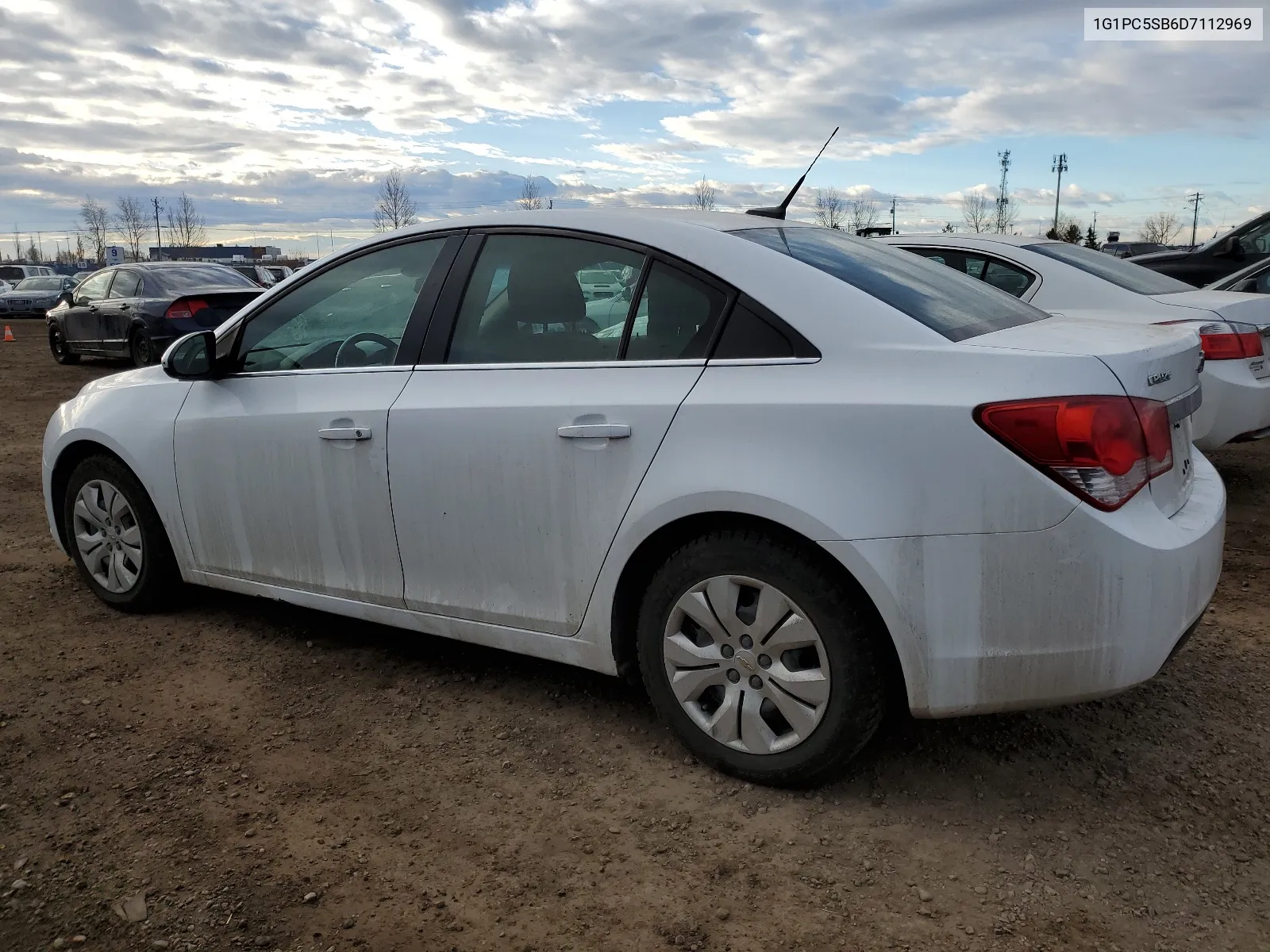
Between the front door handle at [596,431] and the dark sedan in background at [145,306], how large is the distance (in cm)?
1054

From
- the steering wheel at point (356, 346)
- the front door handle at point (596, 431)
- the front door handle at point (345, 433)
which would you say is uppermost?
the steering wheel at point (356, 346)

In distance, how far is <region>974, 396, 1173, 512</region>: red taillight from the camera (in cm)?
244

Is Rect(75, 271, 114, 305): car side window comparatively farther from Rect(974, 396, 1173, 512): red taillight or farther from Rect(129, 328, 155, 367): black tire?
Rect(974, 396, 1173, 512): red taillight

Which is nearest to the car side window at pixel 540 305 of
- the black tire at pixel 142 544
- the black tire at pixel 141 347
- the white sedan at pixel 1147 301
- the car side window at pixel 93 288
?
the black tire at pixel 142 544

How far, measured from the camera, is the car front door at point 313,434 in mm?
3541

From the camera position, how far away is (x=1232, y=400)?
5.74 metres

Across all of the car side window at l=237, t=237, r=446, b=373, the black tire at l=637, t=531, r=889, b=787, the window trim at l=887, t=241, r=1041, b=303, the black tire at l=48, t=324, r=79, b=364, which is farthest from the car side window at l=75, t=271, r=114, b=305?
the black tire at l=637, t=531, r=889, b=787

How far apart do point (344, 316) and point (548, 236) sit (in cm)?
90

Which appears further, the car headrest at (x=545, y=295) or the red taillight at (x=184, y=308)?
the red taillight at (x=184, y=308)

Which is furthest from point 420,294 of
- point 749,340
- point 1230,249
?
point 1230,249

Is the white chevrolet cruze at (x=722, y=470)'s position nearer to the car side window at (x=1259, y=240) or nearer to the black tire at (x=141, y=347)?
the car side window at (x=1259, y=240)

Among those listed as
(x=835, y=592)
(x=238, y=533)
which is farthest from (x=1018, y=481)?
(x=238, y=533)

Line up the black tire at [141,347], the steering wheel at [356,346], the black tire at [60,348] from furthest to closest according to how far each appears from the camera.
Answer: the black tire at [60,348] → the black tire at [141,347] → the steering wheel at [356,346]

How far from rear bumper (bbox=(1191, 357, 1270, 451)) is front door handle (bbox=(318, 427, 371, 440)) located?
4.55 m
